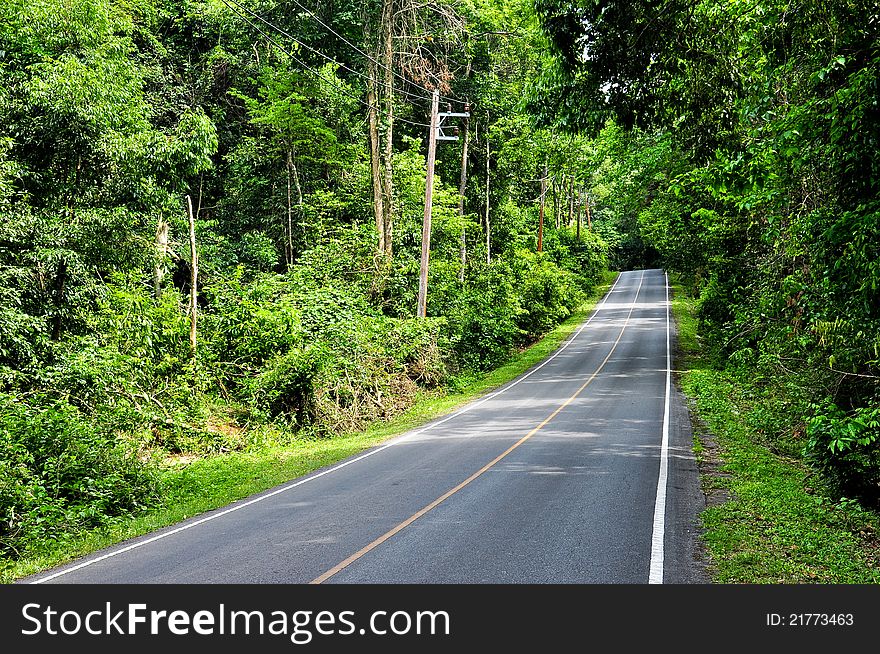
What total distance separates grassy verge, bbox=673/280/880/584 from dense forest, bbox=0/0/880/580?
742 millimetres

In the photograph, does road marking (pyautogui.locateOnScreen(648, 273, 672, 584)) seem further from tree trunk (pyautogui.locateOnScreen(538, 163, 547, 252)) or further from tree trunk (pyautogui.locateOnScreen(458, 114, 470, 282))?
tree trunk (pyautogui.locateOnScreen(538, 163, 547, 252))

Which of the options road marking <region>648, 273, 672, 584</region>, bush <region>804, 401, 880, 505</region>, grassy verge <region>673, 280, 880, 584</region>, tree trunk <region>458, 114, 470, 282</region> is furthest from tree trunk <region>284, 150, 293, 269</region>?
bush <region>804, 401, 880, 505</region>

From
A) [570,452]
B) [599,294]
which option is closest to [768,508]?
[570,452]

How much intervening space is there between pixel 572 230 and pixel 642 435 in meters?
52.5

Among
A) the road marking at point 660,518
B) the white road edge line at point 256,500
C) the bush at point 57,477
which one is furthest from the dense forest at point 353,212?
the road marking at point 660,518

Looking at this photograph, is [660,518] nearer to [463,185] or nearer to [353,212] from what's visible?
[353,212]

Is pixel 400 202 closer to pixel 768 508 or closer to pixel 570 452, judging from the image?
pixel 570 452

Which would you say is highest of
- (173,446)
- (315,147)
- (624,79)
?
(315,147)

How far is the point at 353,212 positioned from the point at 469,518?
22.7 metres

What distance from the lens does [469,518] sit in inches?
354

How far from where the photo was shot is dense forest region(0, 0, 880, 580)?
26.1 feet

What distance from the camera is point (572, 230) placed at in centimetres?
6575

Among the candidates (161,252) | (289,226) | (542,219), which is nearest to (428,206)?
(289,226)

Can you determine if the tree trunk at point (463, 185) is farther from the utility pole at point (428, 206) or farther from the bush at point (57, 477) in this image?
the bush at point (57, 477)
